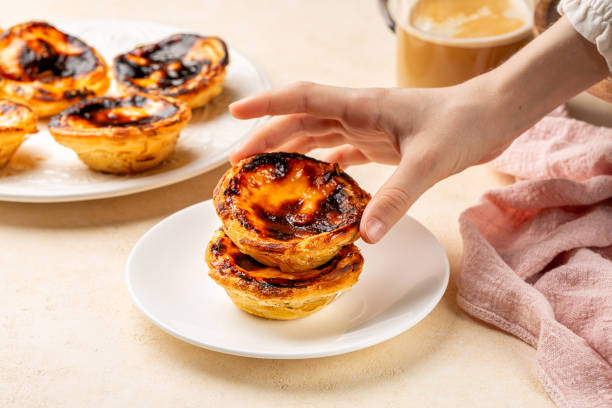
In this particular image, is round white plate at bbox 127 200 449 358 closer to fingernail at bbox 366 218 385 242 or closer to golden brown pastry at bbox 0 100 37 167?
fingernail at bbox 366 218 385 242

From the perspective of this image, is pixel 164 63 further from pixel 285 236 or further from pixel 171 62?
pixel 285 236

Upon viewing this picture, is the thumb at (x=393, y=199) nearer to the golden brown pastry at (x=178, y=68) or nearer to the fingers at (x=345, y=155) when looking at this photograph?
the fingers at (x=345, y=155)

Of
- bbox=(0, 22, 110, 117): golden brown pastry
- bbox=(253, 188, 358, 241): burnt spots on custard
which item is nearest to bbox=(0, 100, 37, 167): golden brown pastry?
bbox=(0, 22, 110, 117): golden brown pastry

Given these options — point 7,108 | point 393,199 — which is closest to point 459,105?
point 393,199

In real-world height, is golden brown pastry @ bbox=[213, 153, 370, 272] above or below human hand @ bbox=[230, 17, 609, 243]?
below

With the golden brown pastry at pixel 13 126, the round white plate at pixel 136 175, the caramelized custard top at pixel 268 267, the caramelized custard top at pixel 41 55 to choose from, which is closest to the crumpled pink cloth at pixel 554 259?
the caramelized custard top at pixel 268 267
